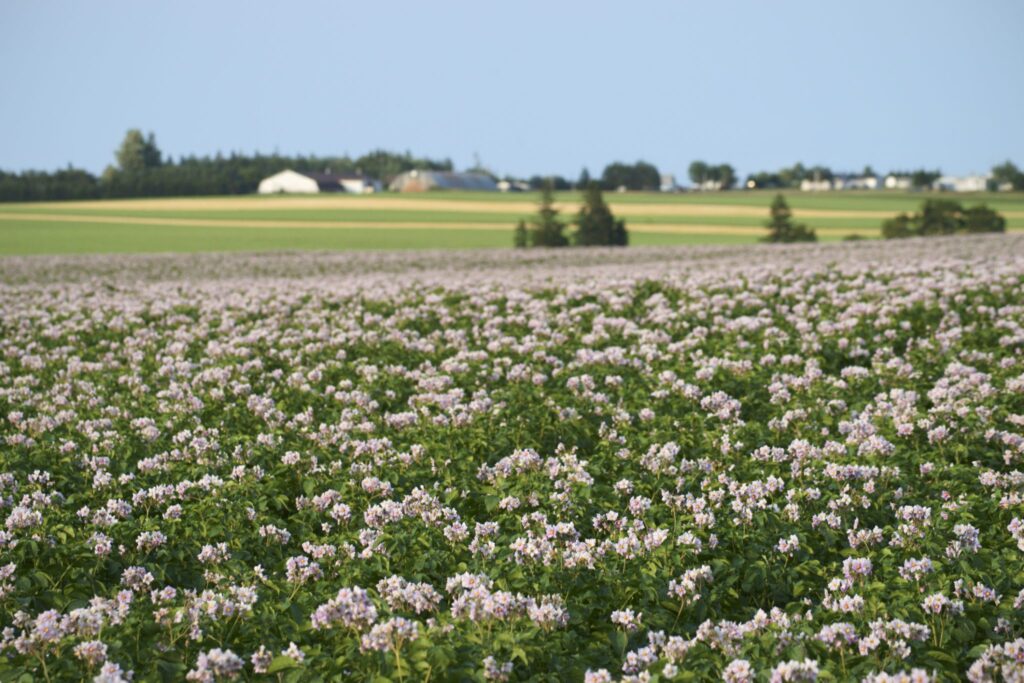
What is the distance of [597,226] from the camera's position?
70.9m

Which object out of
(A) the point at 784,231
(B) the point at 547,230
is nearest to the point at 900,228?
(A) the point at 784,231

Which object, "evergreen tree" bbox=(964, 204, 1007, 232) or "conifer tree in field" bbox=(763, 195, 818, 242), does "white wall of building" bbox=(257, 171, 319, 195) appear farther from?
"evergreen tree" bbox=(964, 204, 1007, 232)

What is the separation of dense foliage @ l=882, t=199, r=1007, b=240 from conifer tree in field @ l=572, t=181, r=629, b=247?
1989 centimetres

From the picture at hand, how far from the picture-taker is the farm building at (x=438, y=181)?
169 metres

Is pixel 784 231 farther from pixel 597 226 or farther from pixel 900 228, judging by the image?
pixel 597 226

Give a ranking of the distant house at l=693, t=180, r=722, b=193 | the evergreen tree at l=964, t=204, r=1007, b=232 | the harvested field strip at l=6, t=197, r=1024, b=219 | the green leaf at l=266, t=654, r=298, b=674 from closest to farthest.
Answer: the green leaf at l=266, t=654, r=298, b=674
the evergreen tree at l=964, t=204, r=1007, b=232
the harvested field strip at l=6, t=197, r=1024, b=219
the distant house at l=693, t=180, r=722, b=193

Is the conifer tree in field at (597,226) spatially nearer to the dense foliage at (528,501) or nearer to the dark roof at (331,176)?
the dense foliage at (528,501)

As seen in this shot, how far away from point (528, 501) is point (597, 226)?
210 ft

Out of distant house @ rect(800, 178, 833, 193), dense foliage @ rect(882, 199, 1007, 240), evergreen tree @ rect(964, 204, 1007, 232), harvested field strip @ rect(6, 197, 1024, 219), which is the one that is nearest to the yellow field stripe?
harvested field strip @ rect(6, 197, 1024, 219)

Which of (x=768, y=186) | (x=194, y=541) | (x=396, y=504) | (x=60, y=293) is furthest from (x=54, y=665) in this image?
(x=768, y=186)

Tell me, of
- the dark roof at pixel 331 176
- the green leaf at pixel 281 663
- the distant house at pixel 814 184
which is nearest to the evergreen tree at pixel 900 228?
the green leaf at pixel 281 663

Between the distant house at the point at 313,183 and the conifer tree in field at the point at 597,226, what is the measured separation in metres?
98.0

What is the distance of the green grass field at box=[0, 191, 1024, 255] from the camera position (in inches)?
2889

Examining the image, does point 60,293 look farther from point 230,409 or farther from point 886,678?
point 886,678
